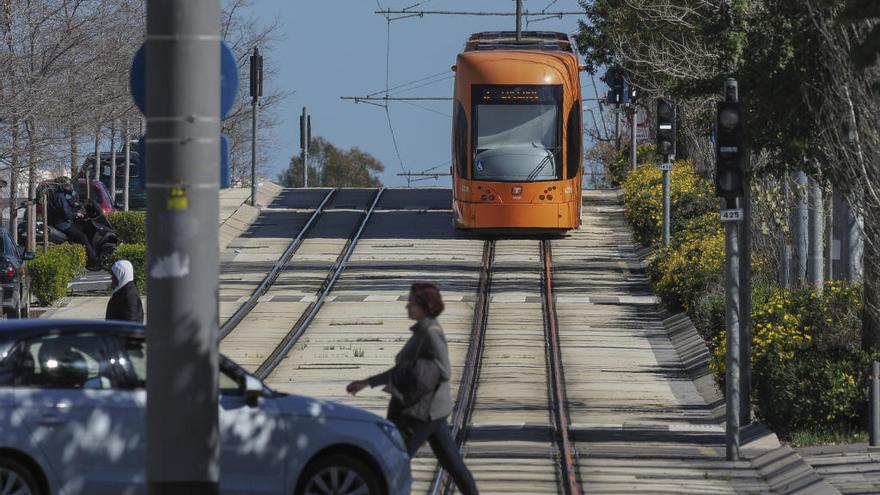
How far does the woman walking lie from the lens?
37.3ft

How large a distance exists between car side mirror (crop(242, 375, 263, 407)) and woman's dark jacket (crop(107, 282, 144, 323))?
4641 mm

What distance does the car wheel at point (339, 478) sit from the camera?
1109 cm

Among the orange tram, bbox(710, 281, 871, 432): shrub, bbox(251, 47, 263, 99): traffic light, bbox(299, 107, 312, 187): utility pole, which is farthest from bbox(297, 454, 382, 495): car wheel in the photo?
bbox(299, 107, 312, 187): utility pole

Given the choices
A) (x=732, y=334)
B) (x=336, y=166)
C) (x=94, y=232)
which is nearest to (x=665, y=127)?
(x=732, y=334)

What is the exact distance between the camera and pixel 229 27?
2317 inches

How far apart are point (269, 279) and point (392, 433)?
22.3 m

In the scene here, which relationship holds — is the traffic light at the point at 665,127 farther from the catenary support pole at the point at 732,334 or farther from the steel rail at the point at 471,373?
the catenary support pole at the point at 732,334

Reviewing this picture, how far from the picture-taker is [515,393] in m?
21.4

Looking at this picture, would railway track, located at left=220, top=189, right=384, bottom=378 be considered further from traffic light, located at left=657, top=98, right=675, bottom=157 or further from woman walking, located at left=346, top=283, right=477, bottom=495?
woman walking, located at left=346, top=283, right=477, bottom=495

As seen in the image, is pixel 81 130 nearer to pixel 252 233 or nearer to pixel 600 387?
pixel 252 233

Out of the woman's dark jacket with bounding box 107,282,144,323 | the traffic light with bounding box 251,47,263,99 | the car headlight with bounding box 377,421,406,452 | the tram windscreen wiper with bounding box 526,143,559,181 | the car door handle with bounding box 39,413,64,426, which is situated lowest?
the car headlight with bounding box 377,421,406,452

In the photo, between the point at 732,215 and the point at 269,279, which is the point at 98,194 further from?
the point at 732,215

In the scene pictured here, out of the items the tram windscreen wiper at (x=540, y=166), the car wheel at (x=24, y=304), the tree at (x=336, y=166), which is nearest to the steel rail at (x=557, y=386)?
the tram windscreen wiper at (x=540, y=166)

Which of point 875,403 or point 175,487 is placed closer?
point 175,487
